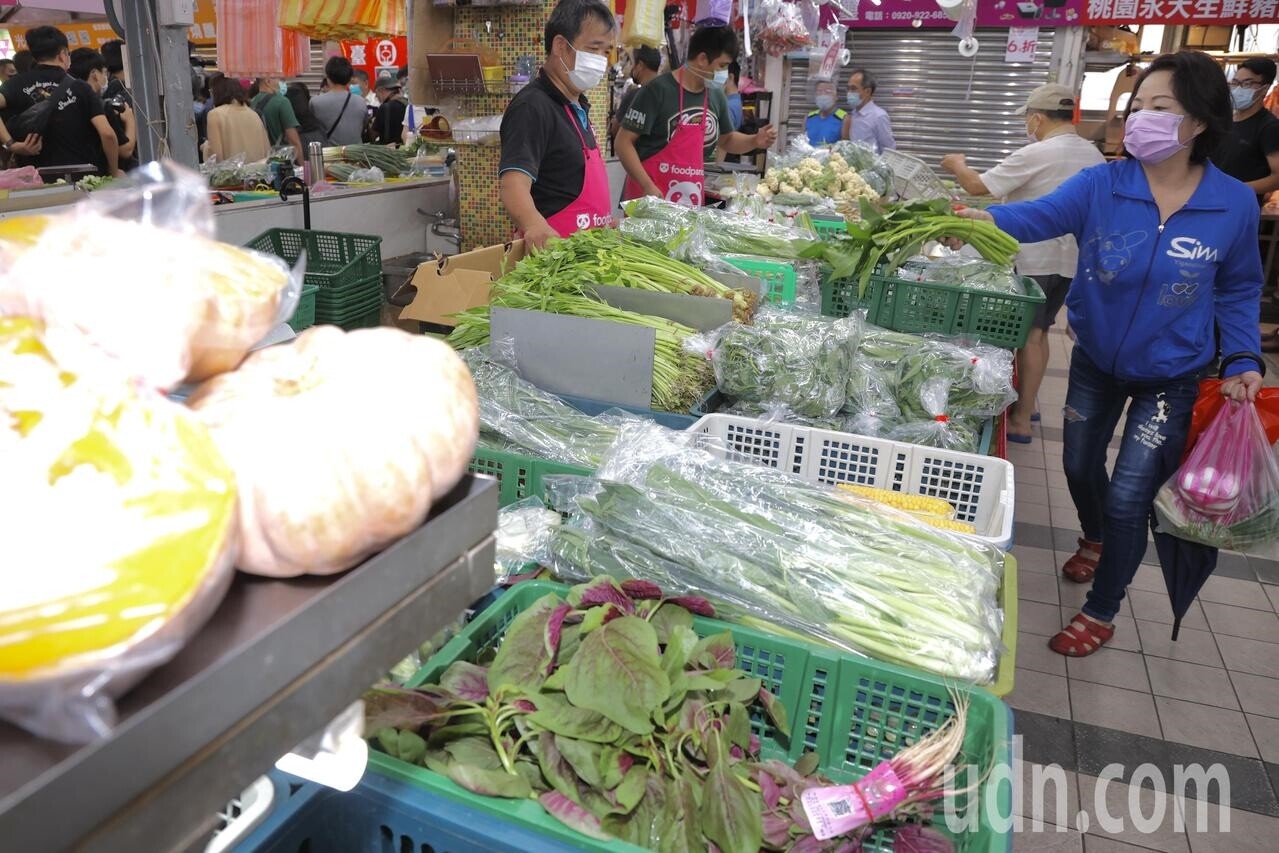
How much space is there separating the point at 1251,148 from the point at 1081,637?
5.53 metres

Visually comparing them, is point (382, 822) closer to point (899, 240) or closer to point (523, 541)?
point (523, 541)

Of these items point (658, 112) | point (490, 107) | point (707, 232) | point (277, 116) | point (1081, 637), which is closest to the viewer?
point (1081, 637)

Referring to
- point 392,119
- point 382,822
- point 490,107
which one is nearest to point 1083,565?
point 382,822

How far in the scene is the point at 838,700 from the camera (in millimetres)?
1503

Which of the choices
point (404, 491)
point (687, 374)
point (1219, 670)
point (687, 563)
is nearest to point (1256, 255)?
point (1219, 670)

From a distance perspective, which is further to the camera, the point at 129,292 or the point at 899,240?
the point at 899,240

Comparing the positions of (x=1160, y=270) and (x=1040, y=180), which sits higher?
(x=1040, y=180)

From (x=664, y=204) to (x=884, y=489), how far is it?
2.43m

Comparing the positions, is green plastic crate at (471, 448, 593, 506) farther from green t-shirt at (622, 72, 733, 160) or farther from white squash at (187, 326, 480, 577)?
green t-shirt at (622, 72, 733, 160)

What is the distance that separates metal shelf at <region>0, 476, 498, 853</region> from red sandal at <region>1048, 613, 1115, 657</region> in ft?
10.9

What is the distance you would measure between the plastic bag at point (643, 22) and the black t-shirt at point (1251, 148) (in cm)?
466

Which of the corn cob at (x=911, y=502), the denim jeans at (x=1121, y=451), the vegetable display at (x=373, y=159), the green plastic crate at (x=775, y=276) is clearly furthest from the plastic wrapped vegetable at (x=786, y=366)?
the vegetable display at (x=373, y=159)

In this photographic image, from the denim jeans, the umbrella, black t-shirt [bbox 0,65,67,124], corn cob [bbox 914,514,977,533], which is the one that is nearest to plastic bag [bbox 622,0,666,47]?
the denim jeans

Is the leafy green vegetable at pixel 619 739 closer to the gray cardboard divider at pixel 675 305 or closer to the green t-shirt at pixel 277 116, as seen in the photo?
the gray cardboard divider at pixel 675 305
